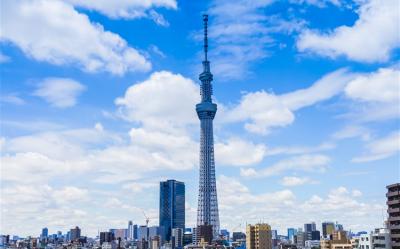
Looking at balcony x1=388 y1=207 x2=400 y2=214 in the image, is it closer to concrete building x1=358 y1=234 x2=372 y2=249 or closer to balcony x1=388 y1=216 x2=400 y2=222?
balcony x1=388 y1=216 x2=400 y2=222

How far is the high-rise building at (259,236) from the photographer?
Answer: 130 meters

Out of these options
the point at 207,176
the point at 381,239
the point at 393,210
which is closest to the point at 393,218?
the point at 393,210

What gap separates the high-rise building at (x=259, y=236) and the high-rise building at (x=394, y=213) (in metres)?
57.9

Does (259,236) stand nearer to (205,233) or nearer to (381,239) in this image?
(381,239)

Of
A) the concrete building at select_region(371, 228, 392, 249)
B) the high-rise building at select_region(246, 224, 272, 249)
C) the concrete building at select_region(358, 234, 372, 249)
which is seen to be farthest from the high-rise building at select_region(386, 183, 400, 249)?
the high-rise building at select_region(246, 224, 272, 249)

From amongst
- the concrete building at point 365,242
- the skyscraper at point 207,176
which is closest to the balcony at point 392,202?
the concrete building at point 365,242

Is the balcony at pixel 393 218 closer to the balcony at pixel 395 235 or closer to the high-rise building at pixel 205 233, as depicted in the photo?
the balcony at pixel 395 235

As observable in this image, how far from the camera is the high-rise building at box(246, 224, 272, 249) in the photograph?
5113 inches

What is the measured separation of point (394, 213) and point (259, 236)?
59.5 metres

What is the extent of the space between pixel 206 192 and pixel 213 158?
13.4 meters

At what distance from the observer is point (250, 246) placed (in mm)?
132125

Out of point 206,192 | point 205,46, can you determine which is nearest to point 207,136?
point 206,192

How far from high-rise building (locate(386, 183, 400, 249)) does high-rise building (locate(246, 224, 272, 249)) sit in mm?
57892

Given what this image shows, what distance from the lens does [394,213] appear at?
243 feet
